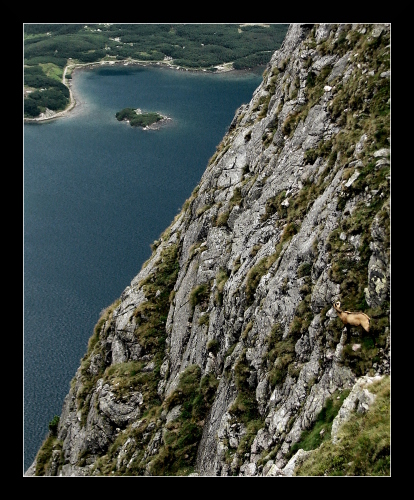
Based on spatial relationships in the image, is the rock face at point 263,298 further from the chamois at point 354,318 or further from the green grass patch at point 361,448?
the green grass patch at point 361,448

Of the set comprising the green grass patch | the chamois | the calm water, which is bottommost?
the green grass patch

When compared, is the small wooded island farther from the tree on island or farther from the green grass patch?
the green grass patch

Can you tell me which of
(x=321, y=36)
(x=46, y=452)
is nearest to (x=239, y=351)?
(x=321, y=36)

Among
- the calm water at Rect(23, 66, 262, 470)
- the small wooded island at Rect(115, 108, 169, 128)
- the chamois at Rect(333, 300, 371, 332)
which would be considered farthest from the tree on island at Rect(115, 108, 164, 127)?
the chamois at Rect(333, 300, 371, 332)

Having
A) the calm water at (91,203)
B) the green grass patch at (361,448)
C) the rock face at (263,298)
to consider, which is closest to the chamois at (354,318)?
the rock face at (263,298)

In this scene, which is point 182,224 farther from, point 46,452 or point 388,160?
point 388,160
